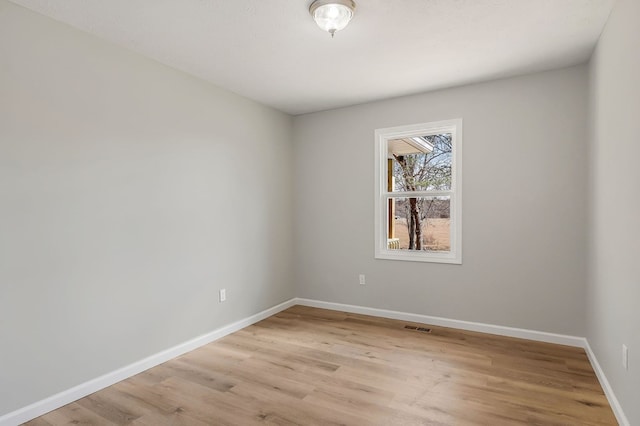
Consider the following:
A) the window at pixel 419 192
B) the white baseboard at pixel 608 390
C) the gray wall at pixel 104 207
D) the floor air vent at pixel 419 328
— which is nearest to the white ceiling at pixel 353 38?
the gray wall at pixel 104 207

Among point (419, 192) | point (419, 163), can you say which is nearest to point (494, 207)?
point (419, 192)

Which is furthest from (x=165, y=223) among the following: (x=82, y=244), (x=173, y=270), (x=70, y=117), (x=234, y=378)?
(x=234, y=378)

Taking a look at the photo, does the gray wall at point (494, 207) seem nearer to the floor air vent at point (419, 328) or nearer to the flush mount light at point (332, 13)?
the floor air vent at point (419, 328)

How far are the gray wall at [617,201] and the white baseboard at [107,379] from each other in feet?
10.2

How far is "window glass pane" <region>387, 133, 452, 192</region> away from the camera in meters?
3.78

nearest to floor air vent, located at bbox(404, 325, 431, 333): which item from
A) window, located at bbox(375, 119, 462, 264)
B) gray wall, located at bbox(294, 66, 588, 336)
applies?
gray wall, located at bbox(294, 66, 588, 336)

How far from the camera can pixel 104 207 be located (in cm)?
251

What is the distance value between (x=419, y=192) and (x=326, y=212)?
1.19 meters

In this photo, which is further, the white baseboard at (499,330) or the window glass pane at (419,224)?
the window glass pane at (419,224)

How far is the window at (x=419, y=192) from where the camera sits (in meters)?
3.67

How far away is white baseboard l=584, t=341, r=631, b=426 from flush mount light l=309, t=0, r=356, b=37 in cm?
280

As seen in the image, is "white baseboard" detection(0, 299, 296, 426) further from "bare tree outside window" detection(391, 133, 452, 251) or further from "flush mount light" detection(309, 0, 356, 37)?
"flush mount light" detection(309, 0, 356, 37)

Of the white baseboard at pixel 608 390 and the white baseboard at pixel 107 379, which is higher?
the white baseboard at pixel 608 390

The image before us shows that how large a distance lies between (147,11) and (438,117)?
2805mm
